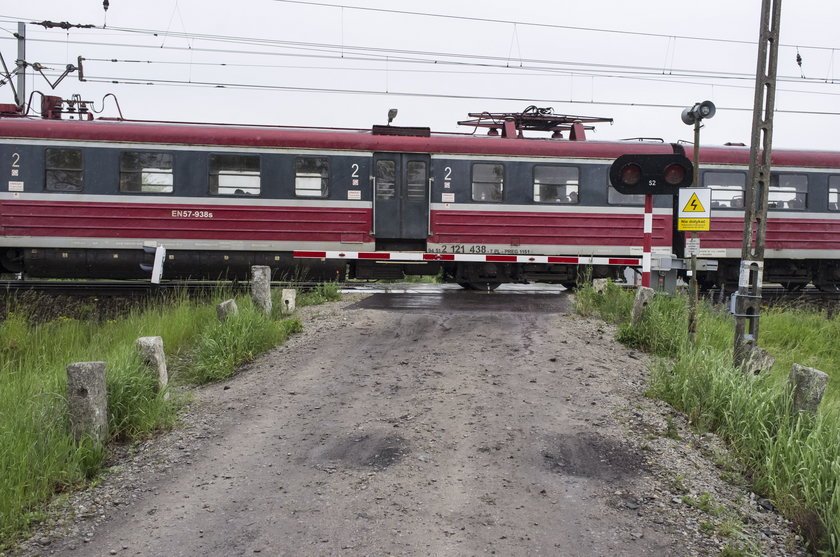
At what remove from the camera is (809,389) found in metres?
5.50

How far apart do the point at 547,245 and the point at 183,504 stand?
11.0 metres

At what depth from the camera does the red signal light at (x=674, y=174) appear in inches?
350

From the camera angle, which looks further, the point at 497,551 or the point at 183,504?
the point at 183,504

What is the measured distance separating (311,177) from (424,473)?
9911mm

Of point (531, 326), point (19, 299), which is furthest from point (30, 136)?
point (531, 326)

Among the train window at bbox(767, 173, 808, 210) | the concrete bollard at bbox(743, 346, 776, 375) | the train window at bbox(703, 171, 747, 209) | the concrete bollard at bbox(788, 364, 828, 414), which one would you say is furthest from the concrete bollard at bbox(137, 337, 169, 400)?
the train window at bbox(767, 173, 808, 210)

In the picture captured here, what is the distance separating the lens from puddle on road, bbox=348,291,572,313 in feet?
37.5

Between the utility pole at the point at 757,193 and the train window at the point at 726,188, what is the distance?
764 cm

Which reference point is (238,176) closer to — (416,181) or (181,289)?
(181,289)

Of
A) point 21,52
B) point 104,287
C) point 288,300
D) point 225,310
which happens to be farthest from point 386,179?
point 21,52

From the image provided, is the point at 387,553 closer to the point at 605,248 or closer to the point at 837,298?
the point at 605,248

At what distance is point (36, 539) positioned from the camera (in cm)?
427

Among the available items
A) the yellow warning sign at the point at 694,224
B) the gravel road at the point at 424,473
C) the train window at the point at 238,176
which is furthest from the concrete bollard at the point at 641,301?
the train window at the point at 238,176

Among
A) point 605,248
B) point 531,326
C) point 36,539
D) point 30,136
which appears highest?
point 30,136
